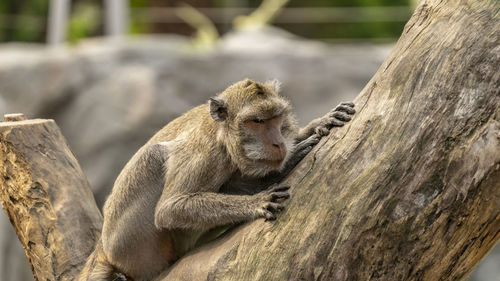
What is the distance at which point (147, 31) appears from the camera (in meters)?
17.2

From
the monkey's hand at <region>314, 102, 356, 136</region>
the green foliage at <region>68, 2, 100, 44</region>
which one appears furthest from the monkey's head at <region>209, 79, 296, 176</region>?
the green foliage at <region>68, 2, 100, 44</region>

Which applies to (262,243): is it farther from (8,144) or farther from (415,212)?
(8,144)

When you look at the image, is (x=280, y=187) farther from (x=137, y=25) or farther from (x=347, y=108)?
(x=137, y=25)

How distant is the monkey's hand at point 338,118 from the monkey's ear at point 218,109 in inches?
36.4

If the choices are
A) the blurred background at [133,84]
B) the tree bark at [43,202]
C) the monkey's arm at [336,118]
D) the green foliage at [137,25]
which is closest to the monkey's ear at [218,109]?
the monkey's arm at [336,118]

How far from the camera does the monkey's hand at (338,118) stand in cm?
471

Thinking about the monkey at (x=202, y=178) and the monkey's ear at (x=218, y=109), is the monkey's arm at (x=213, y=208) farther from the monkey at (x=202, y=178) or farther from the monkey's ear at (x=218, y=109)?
the monkey's ear at (x=218, y=109)

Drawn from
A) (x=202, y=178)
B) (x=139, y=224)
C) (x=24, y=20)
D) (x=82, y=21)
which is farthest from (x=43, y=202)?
(x=24, y=20)

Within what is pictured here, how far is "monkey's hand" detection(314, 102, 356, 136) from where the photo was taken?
15.5ft

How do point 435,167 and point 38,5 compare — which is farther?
point 38,5

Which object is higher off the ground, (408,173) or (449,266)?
(408,173)

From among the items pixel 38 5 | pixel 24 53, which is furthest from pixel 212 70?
pixel 38 5

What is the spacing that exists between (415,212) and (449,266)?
454 mm

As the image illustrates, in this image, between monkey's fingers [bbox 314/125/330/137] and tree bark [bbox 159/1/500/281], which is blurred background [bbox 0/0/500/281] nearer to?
monkey's fingers [bbox 314/125/330/137]
